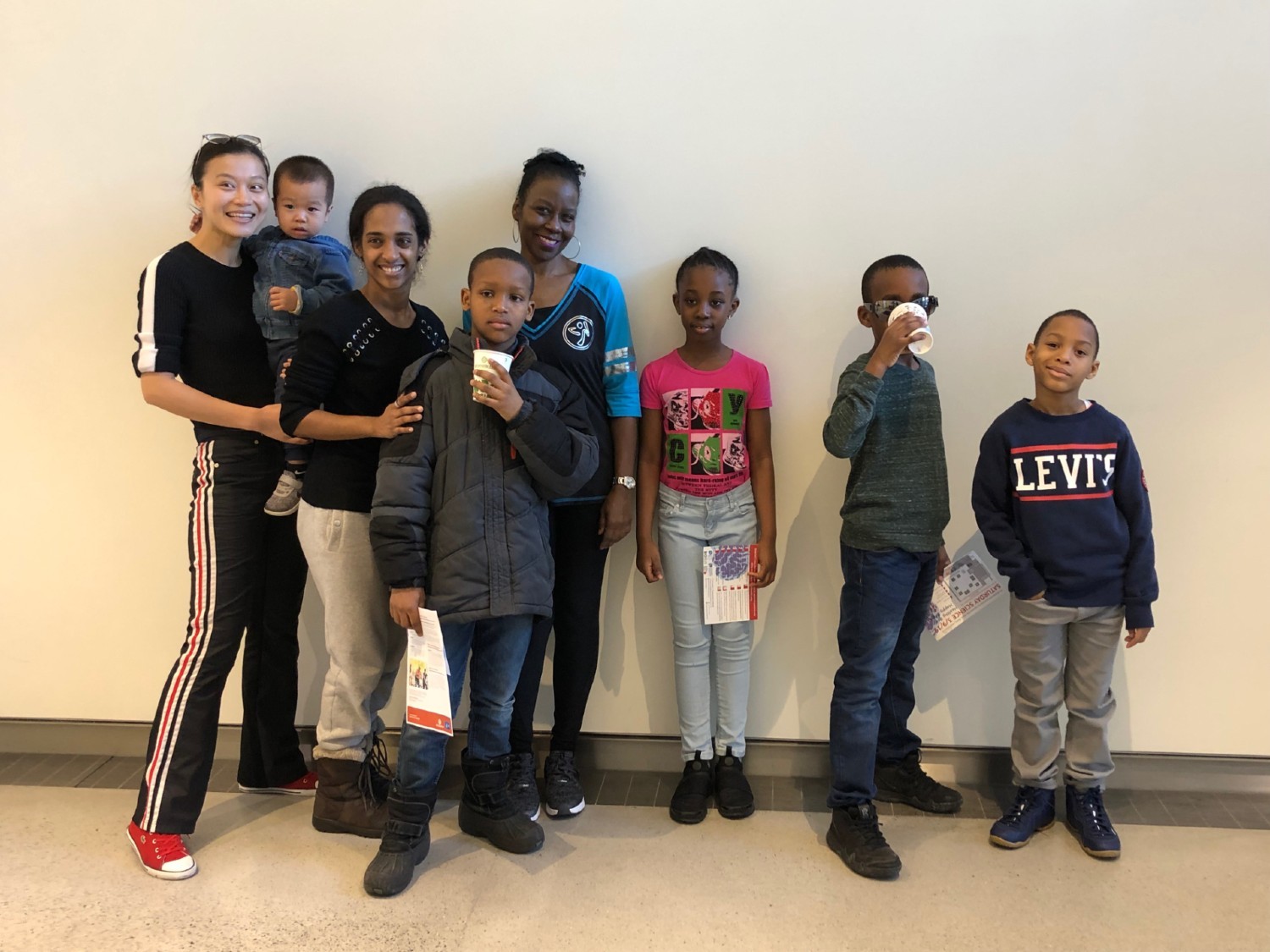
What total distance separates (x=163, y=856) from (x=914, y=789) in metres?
1.84

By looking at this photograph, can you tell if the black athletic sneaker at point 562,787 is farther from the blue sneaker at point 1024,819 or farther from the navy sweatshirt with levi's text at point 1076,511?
the navy sweatshirt with levi's text at point 1076,511

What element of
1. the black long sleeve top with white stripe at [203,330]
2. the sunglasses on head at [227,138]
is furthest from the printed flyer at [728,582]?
the sunglasses on head at [227,138]

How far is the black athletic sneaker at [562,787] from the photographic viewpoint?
215 cm

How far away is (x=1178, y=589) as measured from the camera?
2.20 meters

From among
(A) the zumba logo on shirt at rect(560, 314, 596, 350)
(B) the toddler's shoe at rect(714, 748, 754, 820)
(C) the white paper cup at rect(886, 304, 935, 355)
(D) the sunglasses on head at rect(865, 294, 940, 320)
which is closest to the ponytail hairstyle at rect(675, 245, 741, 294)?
(A) the zumba logo on shirt at rect(560, 314, 596, 350)

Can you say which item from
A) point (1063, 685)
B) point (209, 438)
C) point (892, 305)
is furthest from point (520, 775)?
point (892, 305)

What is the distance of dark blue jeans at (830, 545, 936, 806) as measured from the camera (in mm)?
1940

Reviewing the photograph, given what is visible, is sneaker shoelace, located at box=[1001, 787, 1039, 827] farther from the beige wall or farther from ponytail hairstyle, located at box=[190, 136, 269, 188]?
ponytail hairstyle, located at box=[190, 136, 269, 188]

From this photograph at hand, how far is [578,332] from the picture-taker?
204 cm

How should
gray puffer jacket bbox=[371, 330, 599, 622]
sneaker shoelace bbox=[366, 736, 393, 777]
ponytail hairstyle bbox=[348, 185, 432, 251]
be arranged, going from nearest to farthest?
gray puffer jacket bbox=[371, 330, 599, 622] → ponytail hairstyle bbox=[348, 185, 432, 251] → sneaker shoelace bbox=[366, 736, 393, 777]

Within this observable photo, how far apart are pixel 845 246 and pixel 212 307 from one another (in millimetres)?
1551

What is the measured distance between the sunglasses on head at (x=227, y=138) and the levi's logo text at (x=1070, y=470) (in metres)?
1.96

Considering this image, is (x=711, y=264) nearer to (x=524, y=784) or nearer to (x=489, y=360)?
(x=489, y=360)

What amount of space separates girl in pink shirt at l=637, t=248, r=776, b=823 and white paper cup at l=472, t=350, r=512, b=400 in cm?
56
